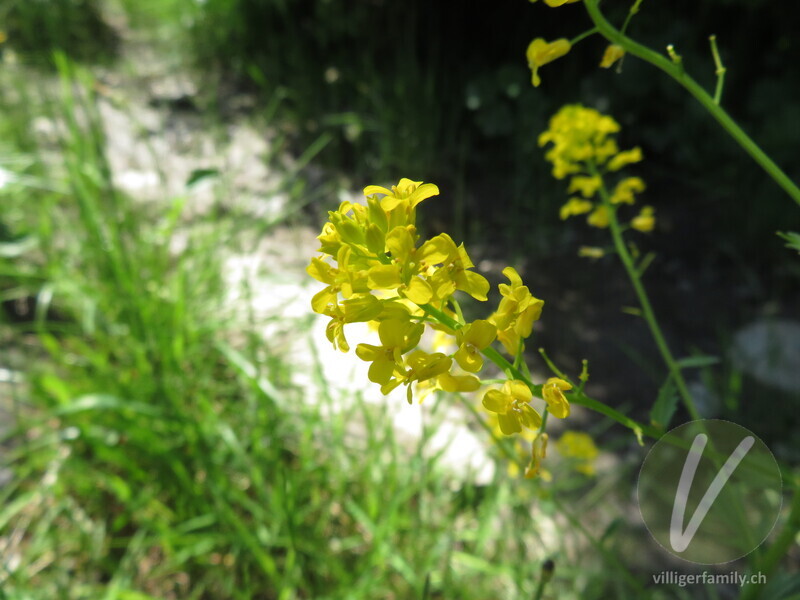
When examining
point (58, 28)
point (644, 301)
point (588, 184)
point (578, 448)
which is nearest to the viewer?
point (644, 301)

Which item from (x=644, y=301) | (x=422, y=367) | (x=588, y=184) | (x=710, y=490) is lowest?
(x=710, y=490)

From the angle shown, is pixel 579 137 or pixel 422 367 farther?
pixel 579 137

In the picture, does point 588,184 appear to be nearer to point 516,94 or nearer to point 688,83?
point 688,83

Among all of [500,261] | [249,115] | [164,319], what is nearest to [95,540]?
[164,319]

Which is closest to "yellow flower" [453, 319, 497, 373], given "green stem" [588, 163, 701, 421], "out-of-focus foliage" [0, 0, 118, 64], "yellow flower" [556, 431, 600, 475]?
"green stem" [588, 163, 701, 421]

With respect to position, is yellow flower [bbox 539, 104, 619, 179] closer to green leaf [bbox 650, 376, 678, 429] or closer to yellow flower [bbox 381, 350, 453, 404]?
green leaf [bbox 650, 376, 678, 429]

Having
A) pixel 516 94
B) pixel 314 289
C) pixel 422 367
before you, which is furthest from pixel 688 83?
pixel 516 94

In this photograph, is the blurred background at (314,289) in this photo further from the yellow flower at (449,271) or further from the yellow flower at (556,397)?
the yellow flower at (449,271)

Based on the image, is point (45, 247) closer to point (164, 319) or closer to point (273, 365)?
point (164, 319)
